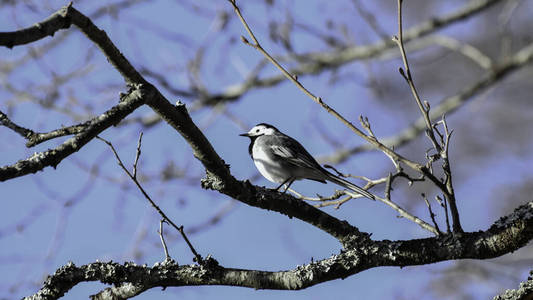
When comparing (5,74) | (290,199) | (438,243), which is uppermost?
(5,74)

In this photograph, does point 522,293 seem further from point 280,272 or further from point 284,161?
point 284,161

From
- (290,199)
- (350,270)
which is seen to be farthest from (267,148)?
(350,270)

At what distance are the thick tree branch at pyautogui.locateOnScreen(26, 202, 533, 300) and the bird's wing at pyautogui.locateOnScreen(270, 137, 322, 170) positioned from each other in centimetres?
203

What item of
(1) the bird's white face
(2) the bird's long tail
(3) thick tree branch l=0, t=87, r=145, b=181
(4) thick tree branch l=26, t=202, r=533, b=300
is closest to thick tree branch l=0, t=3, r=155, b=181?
(3) thick tree branch l=0, t=87, r=145, b=181

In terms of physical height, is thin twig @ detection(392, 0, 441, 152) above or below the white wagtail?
below

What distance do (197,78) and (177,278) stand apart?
546 centimetres

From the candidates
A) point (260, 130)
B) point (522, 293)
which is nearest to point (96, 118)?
point (522, 293)

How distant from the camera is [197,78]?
7.97m

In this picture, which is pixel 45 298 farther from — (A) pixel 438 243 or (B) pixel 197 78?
(B) pixel 197 78

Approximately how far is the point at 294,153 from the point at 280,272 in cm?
232

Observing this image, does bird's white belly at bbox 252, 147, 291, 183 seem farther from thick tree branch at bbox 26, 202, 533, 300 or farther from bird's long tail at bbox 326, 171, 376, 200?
thick tree branch at bbox 26, 202, 533, 300

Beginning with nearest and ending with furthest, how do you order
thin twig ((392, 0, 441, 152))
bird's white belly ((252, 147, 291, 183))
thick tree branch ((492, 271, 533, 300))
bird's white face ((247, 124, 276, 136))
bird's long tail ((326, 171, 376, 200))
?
1. thick tree branch ((492, 271, 533, 300))
2. thin twig ((392, 0, 441, 152))
3. bird's long tail ((326, 171, 376, 200))
4. bird's white belly ((252, 147, 291, 183))
5. bird's white face ((247, 124, 276, 136))

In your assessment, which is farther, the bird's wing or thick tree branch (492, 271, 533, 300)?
the bird's wing

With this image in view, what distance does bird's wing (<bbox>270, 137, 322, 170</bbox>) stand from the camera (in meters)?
4.86
